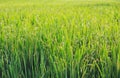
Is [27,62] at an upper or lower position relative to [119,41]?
lower

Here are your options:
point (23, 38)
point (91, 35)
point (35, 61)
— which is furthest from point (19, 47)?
point (91, 35)

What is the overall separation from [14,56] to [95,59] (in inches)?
19.5

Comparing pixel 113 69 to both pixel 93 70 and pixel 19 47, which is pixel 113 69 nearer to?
pixel 93 70

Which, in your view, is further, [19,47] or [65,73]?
[19,47]

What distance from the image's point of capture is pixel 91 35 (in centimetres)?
196

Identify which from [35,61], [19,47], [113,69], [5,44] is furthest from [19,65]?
[113,69]

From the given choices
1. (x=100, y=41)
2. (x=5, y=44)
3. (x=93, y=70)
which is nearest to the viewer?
(x=93, y=70)

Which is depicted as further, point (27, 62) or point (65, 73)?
point (27, 62)

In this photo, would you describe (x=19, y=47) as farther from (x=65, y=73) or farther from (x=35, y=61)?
(x=65, y=73)

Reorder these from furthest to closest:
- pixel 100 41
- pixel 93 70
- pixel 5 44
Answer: pixel 5 44 → pixel 100 41 → pixel 93 70

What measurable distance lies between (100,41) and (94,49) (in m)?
0.14

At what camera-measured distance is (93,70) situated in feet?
5.11

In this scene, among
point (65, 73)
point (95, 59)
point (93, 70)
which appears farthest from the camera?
point (95, 59)

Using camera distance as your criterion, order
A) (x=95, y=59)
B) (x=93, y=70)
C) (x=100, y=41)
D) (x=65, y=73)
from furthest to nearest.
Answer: (x=100, y=41), (x=95, y=59), (x=93, y=70), (x=65, y=73)
